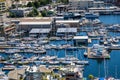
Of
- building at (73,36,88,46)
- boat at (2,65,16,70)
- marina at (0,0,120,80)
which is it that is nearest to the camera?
marina at (0,0,120,80)

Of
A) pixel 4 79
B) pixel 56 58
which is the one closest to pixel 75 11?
pixel 56 58

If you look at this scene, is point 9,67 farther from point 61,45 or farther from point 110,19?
point 110,19

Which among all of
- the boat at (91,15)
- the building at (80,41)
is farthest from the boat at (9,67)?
the boat at (91,15)

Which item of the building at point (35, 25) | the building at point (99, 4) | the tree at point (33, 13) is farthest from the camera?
the building at point (99, 4)

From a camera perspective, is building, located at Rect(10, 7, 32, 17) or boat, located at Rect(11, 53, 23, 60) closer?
boat, located at Rect(11, 53, 23, 60)

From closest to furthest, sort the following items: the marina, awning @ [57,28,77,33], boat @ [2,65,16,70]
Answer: the marina, boat @ [2,65,16,70], awning @ [57,28,77,33]

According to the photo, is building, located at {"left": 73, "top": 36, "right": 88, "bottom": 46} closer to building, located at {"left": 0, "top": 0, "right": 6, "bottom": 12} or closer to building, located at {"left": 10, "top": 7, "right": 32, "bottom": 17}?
building, located at {"left": 10, "top": 7, "right": 32, "bottom": 17}

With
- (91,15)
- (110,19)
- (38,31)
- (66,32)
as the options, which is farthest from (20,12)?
(66,32)

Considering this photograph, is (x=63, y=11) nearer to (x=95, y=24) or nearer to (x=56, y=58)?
(x=95, y=24)

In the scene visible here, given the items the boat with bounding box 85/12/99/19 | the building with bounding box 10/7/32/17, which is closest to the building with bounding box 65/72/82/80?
the boat with bounding box 85/12/99/19

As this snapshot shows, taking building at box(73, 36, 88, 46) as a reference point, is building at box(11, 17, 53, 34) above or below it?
above

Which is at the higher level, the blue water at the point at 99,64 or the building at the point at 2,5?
the building at the point at 2,5

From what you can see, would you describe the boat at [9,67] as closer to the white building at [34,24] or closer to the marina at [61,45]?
the marina at [61,45]
